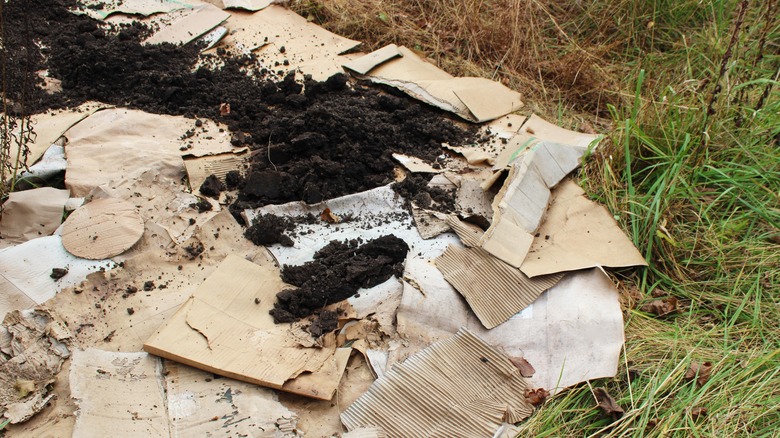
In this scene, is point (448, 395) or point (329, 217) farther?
point (329, 217)

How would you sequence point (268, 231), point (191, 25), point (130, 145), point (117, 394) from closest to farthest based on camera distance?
point (117, 394) → point (268, 231) → point (130, 145) → point (191, 25)

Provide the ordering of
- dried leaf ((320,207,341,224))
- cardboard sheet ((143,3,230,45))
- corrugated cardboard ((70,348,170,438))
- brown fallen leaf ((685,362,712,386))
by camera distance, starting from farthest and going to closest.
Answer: cardboard sheet ((143,3,230,45)) < dried leaf ((320,207,341,224)) < brown fallen leaf ((685,362,712,386)) < corrugated cardboard ((70,348,170,438))

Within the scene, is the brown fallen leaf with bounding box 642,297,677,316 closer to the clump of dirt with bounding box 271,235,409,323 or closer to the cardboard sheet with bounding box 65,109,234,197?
the clump of dirt with bounding box 271,235,409,323

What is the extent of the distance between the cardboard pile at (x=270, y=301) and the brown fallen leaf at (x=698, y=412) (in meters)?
0.31

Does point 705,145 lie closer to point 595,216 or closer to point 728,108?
point 728,108

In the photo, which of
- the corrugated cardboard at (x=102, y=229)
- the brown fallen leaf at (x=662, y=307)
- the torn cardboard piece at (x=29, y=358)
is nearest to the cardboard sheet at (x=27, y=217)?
the corrugated cardboard at (x=102, y=229)

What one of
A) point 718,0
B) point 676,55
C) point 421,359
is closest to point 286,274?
point 421,359

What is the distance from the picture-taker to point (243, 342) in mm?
2480

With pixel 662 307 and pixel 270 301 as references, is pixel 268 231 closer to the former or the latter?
pixel 270 301

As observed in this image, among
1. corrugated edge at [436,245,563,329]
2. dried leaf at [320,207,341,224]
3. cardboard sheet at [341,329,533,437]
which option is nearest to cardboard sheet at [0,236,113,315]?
dried leaf at [320,207,341,224]

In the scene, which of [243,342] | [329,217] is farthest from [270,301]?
[329,217]

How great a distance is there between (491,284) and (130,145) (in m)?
1.95

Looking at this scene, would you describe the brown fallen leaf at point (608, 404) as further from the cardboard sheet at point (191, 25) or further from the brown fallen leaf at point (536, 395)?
the cardboard sheet at point (191, 25)

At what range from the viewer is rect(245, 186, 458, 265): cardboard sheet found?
291 centimetres
